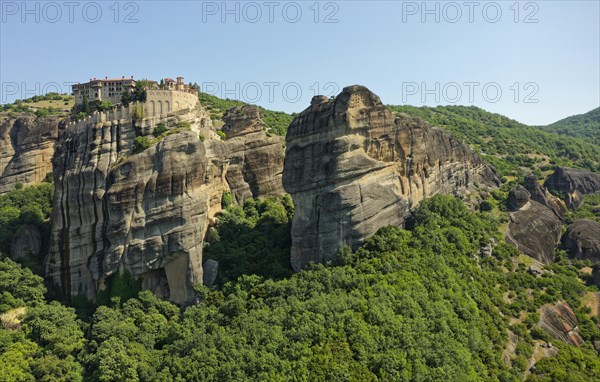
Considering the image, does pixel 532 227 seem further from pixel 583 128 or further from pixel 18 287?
pixel 583 128

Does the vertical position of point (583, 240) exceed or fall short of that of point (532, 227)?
it falls short

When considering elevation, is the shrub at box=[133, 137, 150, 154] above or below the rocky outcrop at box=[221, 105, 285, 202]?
above

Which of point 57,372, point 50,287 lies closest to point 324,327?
point 57,372

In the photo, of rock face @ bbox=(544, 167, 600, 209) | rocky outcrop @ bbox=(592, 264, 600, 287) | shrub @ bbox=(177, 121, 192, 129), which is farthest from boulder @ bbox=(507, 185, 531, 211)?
shrub @ bbox=(177, 121, 192, 129)

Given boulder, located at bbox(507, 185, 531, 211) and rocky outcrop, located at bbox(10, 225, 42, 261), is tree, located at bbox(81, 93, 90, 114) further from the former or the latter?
boulder, located at bbox(507, 185, 531, 211)

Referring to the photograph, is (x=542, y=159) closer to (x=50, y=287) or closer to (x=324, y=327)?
(x=324, y=327)

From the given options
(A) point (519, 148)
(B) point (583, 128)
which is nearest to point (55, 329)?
(A) point (519, 148)
